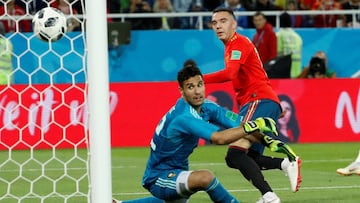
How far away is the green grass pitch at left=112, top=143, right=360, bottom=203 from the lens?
1021 centimetres

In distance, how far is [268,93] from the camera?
10.0 metres

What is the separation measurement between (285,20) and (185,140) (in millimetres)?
11913

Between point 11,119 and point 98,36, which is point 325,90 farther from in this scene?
point 98,36

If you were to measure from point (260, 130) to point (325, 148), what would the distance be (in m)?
8.41

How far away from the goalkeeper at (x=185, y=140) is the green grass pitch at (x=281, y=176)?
5.70 feet

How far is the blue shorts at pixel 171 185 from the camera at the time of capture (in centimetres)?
802

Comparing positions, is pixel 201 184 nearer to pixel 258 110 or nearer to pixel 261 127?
pixel 261 127

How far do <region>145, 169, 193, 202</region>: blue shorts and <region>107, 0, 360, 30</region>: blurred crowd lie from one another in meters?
11.8

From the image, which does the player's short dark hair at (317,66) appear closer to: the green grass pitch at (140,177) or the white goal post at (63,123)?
the green grass pitch at (140,177)

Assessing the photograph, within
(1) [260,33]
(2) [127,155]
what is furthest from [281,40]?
(2) [127,155]

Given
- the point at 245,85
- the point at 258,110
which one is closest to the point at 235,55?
the point at 245,85

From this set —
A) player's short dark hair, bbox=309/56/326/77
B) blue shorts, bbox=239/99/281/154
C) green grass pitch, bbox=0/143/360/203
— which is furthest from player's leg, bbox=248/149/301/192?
player's short dark hair, bbox=309/56/326/77

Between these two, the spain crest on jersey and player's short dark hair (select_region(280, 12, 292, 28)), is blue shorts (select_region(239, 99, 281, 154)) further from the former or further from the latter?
player's short dark hair (select_region(280, 12, 292, 28))

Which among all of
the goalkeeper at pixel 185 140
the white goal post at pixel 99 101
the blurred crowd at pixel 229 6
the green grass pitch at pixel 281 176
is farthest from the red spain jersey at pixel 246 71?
the blurred crowd at pixel 229 6
